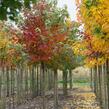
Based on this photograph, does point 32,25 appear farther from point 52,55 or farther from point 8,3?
point 8,3

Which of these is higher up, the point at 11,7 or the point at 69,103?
the point at 11,7

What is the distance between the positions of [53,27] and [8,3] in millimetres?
17405

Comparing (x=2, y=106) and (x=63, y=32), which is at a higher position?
(x=63, y=32)

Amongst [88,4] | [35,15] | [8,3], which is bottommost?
[8,3]

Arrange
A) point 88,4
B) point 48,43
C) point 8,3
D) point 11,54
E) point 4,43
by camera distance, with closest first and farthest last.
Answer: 1. point 8,3
2. point 88,4
3. point 48,43
4. point 4,43
5. point 11,54

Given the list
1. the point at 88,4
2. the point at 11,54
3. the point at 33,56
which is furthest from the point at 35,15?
the point at 88,4

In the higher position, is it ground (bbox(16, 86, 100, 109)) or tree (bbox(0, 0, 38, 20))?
tree (bbox(0, 0, 38, 20))

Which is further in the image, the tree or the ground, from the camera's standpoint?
the ground

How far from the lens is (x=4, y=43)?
2278 centimetres

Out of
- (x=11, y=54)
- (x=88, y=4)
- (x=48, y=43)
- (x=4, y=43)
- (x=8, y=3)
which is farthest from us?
(x=11, y=54)

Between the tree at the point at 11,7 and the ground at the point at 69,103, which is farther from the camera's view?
the ground at the point at 69,103

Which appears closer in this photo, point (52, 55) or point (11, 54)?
point (52, 55)

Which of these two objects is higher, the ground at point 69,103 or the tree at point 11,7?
the tree at point 11,7

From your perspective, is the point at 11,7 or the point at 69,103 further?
the point at 69,103
